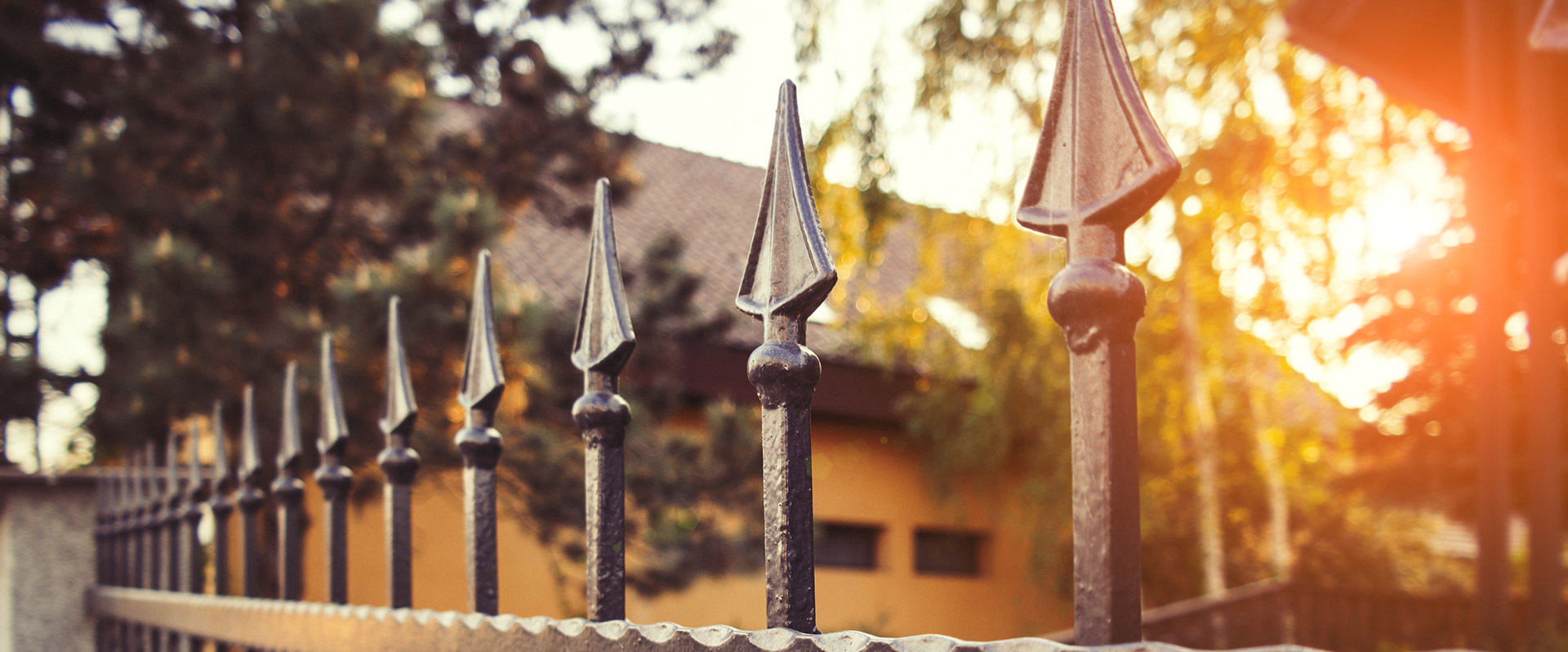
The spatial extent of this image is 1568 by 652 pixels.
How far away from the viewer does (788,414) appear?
76cm

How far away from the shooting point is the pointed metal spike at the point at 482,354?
3.75ft

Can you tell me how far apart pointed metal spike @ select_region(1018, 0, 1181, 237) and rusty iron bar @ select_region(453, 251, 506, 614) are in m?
0.70

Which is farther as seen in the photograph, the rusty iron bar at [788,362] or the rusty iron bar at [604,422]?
the rusty iron bar at [604,422]

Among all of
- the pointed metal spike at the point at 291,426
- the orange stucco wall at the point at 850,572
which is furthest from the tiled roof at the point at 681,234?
the pointed metal spike at the point at 291,426

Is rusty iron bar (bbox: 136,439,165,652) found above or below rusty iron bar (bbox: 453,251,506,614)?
below

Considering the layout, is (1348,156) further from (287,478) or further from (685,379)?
(287,478)

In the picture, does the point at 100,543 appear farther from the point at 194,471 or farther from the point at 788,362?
the point at 788,362

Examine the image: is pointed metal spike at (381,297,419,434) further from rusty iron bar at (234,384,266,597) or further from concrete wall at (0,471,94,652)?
concrete wall at (0,471,94,652)

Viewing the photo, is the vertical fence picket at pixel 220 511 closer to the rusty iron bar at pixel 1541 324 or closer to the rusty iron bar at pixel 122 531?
the rusty iron bar at pixel 122 531

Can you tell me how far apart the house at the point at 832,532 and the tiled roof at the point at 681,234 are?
0.11 ft

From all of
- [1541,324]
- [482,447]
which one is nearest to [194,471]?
[482,447]

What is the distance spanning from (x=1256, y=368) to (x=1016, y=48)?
3.63m

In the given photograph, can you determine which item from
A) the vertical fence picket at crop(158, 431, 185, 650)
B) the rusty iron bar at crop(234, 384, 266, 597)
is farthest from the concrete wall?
the rusty iron bar at crop(234, 384, 266, 597)

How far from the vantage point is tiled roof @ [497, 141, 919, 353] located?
6.68 meters
